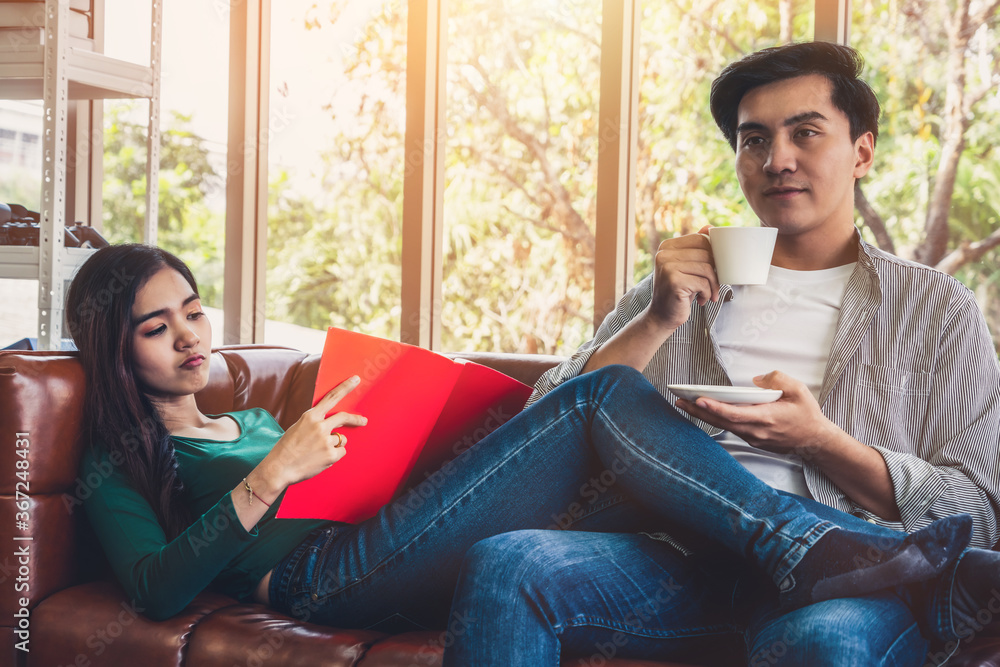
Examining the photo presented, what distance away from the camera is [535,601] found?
103 cm

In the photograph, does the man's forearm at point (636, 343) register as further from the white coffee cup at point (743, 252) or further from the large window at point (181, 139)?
the large window at point (181, 139)

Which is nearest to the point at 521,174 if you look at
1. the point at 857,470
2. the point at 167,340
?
the point at 167,340

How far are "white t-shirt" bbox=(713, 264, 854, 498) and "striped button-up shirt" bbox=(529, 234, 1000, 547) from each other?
30 millimetres

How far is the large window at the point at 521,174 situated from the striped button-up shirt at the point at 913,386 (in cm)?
146

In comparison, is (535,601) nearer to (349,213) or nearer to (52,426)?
(52,426)

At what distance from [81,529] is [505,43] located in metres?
2.41

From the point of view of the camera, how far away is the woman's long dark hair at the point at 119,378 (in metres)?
1.38

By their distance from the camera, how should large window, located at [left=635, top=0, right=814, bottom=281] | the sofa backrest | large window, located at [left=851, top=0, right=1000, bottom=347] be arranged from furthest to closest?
large window, located at [left=635, top=0, right=814, bottom=281], large window, located at [left=851, top=0, right=1000, bottom=347], the sofa backrest

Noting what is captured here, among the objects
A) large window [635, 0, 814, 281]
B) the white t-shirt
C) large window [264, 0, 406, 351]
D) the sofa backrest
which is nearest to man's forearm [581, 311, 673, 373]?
the white t-shirt

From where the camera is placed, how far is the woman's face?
4.86ft

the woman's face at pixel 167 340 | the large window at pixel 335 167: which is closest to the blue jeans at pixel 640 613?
the woman's face at pixel 167 340

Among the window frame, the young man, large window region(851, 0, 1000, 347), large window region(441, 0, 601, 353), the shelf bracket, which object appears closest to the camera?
the young man

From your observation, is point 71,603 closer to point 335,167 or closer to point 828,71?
point 828,71

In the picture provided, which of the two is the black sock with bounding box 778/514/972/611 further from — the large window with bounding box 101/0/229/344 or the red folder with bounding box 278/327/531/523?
the large window with bounding box 101/0/229/344
